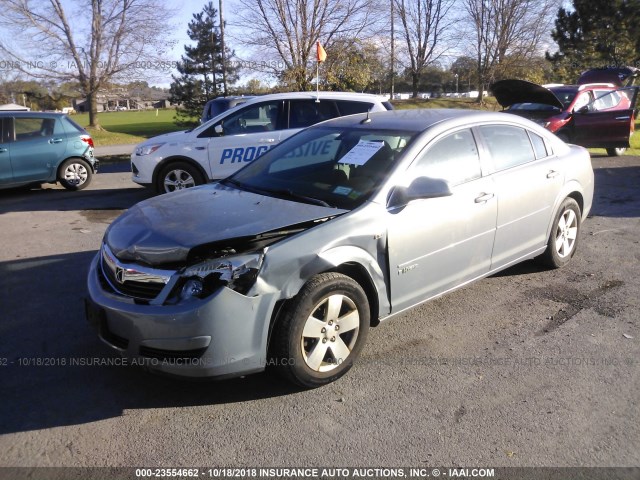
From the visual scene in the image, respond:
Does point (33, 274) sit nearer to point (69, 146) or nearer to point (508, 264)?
point (508, 264)

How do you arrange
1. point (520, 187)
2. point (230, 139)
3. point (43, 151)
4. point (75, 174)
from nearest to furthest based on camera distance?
point (520, 187) < point (230, 139) < point (43, 151) < point (75, 174)

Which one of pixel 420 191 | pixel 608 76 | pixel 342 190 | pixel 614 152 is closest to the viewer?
pixel 420 191

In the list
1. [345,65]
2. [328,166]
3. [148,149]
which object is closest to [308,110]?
[148,149]

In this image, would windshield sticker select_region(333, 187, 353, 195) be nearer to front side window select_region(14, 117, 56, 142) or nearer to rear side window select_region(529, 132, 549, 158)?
rear side window select_region(529, 132, 549, 158)

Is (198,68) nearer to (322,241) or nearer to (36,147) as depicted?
(36,147)

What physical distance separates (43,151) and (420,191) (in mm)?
8818

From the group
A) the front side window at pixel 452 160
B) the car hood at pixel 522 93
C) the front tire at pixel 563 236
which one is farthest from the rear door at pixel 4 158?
the car hood at pixel 522 93

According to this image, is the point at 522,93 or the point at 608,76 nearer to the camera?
the point at 522,93

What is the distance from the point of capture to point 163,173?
9.04 meters

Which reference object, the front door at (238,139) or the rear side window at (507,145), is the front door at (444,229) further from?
the front door at (238,139)

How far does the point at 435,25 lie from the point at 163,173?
134ft

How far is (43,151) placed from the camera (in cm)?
1030

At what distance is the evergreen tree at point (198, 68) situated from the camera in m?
32.0

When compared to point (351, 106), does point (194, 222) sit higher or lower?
lower
